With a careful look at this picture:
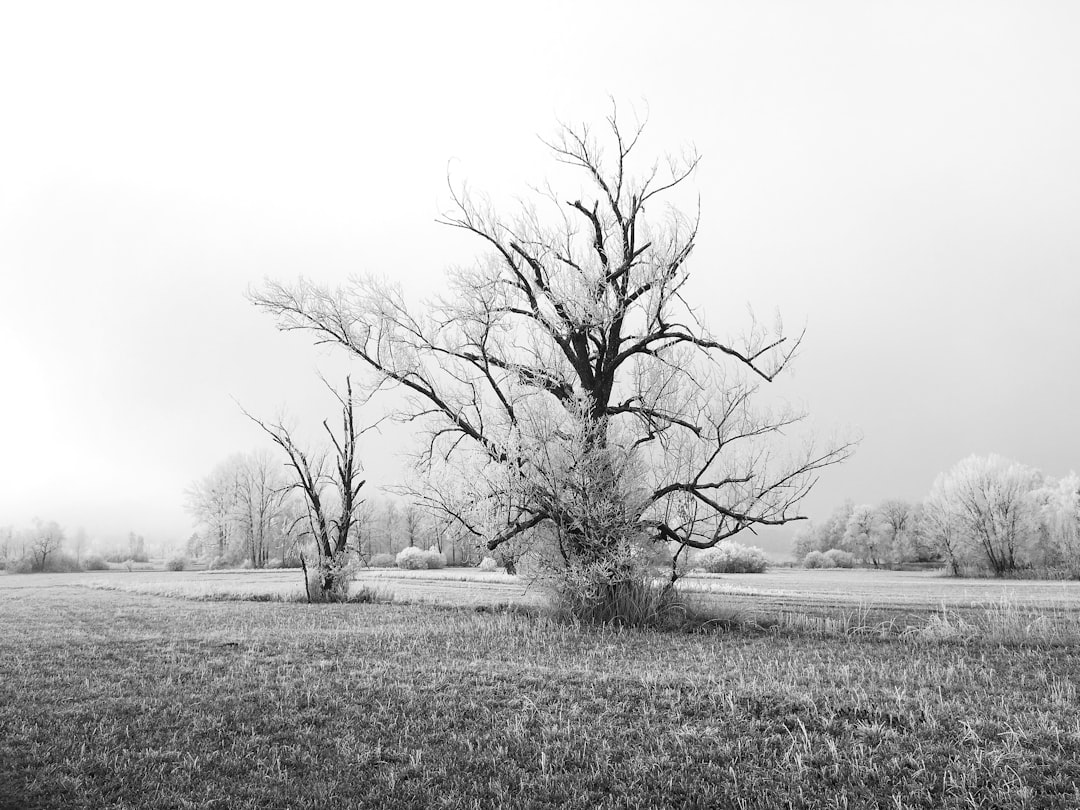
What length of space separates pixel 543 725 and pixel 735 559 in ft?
154

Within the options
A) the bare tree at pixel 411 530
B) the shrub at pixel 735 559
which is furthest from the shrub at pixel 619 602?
the bare tree at pixel 411 530

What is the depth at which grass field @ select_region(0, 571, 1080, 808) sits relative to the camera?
5230mm

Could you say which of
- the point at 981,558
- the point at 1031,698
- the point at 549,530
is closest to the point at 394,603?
the point at 549,530

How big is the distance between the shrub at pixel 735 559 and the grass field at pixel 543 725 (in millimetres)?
38410

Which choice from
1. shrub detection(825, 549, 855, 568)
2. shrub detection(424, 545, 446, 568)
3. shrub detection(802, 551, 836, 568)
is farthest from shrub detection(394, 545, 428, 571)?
shrub detection(825, 549, 855, 568)

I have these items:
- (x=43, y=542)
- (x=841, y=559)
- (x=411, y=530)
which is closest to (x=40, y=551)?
(x=43, y=542)

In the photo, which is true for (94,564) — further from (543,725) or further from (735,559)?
(543,725)

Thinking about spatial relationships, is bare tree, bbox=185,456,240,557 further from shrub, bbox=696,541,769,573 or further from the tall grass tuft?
the tall grass tuft

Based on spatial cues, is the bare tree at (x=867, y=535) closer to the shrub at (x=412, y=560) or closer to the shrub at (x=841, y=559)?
the shrub at (x=841, y=559)

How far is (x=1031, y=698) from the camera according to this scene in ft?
25.3

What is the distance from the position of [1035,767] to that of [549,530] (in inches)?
439

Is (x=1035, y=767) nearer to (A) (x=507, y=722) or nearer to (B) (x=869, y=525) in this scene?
(A) (x=507, y=722)

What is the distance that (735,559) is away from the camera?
1987 inches

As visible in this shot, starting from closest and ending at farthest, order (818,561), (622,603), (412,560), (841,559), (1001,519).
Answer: (622,603) → (1001,519) → (412,560) → (841,559) → (818,561)
